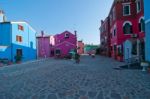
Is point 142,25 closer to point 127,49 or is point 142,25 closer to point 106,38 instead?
point 127,49

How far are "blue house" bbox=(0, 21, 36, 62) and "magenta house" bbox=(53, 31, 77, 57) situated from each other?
47.5ft

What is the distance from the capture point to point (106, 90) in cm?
965

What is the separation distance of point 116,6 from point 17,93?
25.9 metres

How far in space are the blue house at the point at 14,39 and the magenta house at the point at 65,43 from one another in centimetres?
1448

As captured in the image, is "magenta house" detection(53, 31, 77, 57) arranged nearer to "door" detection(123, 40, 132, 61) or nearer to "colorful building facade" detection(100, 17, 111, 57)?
"colorful building facade" detection(100, 17, 111, 57)

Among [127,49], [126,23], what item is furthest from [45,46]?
[127,49]

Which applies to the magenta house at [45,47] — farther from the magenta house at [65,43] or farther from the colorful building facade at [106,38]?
the colorful building facade at [106,38]

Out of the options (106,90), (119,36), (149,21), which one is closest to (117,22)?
(119,36)

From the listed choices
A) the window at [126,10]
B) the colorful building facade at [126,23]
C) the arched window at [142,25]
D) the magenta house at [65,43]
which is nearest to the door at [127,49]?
the colorful building facade at [126,23]

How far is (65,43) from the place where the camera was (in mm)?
55219

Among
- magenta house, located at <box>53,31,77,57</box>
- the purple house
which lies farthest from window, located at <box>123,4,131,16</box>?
the purple house

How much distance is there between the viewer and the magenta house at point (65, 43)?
55250 mm

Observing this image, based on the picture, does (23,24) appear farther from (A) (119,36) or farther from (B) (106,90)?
(B) (106,90)

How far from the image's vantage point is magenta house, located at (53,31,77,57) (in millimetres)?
55250
